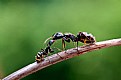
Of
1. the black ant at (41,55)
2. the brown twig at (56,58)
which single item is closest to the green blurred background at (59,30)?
the black ant at (41,55)

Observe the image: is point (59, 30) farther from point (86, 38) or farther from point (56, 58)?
point (56, 58)

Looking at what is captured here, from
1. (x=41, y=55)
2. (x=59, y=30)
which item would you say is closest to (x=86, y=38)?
(x=41, y=55)

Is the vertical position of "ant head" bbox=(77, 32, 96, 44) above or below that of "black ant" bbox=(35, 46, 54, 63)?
above

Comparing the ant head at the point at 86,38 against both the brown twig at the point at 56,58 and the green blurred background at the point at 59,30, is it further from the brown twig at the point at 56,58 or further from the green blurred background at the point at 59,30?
the green blurred background at the point at 59,30

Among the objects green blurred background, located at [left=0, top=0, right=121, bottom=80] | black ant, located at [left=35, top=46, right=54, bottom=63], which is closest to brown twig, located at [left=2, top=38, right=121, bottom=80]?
black ant, located at [left=35, top=46, right=54, bottom=63]

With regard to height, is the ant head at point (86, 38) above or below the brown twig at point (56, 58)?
above

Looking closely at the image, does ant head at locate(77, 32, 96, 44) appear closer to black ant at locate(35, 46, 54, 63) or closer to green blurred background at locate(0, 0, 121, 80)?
black ant at locate(35, 46, 54, 63)

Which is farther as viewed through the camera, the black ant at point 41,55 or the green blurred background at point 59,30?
the green blurred background at point 59,30

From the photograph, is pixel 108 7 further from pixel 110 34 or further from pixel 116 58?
pixel 116 58
